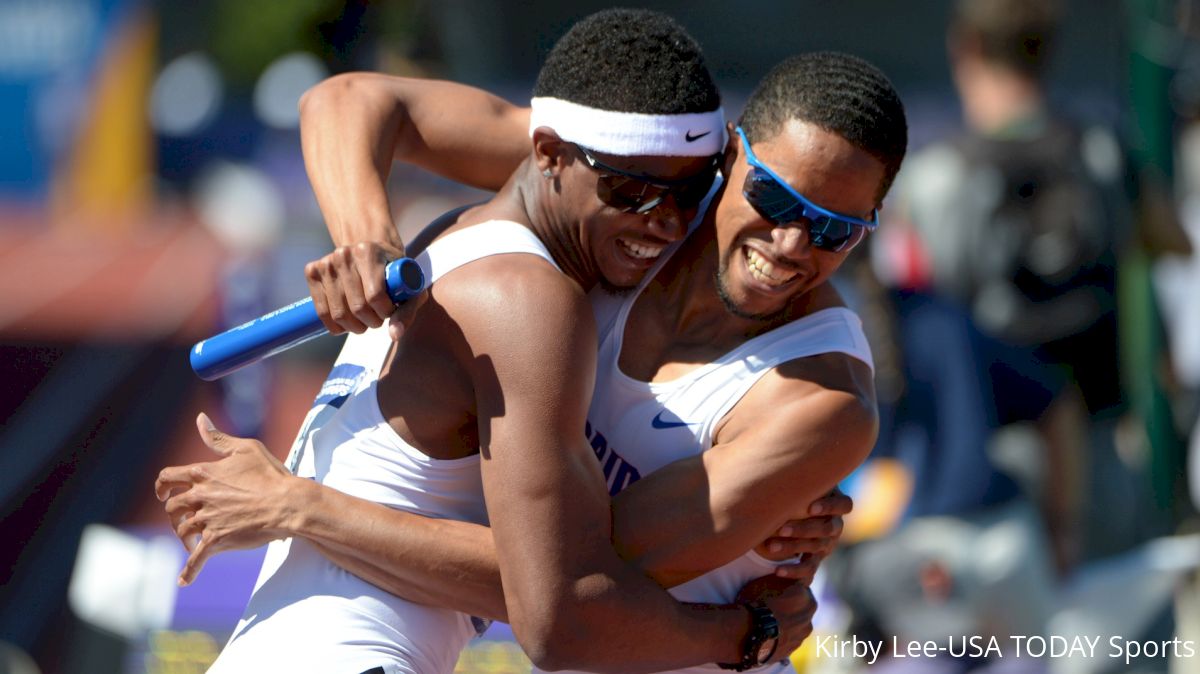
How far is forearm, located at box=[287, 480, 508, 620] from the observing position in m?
2.61

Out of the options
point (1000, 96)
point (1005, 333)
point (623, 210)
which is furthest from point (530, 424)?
point (1000, 96)

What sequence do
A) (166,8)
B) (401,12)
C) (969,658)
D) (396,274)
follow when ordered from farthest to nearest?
(166,8)
(401,12)
(969,658)
(396,274)

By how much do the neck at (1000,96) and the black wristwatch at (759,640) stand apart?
3.88m

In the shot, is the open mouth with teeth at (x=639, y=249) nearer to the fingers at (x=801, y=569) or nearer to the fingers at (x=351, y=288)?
the fingers at (x=351, y=288)

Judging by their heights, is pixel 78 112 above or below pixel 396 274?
below

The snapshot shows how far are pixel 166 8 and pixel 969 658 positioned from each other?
5492mm

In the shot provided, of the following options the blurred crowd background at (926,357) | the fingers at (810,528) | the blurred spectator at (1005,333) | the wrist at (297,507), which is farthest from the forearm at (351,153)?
the blurred spectator at (1005,333)

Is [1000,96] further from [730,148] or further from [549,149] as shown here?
[549,149]

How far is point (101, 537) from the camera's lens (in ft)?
19.6

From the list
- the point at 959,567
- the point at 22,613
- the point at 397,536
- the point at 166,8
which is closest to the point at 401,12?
the point at 166,8

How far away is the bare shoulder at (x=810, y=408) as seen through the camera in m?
2.62

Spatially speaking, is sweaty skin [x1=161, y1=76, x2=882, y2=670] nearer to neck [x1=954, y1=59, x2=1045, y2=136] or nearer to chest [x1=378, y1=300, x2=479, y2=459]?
chest [x1=378, y1=300, x2=479, y2=459]

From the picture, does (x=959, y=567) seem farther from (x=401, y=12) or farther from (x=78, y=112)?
(x=78, y=112)

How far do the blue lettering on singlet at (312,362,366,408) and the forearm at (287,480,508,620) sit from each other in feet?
0.80
